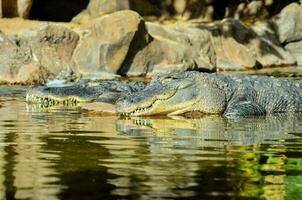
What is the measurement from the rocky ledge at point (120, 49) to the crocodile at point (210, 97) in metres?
7.16

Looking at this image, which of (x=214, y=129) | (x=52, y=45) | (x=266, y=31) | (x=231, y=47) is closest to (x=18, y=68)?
(x=52, y=45)

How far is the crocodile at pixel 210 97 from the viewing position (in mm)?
10445

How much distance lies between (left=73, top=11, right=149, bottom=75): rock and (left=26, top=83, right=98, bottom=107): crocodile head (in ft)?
23.9

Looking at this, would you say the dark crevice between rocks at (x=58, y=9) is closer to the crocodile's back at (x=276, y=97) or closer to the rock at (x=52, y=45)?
the rock at (x=52, y=45)

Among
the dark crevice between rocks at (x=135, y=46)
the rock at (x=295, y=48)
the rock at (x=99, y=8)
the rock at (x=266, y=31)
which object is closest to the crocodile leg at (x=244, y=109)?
the dark crevice between rocks at (x=135, y=46)

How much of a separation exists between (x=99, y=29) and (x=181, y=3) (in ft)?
31.6

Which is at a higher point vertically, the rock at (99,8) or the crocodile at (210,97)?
the rock at (99,8)

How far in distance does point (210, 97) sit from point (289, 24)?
1837cm

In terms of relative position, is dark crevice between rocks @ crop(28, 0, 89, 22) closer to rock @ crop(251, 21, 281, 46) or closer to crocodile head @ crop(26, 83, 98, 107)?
rock @ crop(251, 21, 281, 46)

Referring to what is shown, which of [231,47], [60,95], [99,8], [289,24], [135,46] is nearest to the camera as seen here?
[60,95]

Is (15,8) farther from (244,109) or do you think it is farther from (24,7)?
(244,109)

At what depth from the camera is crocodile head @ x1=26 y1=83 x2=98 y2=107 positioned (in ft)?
39.4

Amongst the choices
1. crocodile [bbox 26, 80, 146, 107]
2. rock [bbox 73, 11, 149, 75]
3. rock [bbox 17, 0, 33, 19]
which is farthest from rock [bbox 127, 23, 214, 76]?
crocodile [bbox 26, 80, 146, 107]

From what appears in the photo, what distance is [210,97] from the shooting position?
10.8 m
